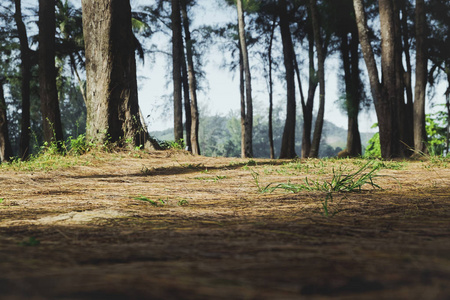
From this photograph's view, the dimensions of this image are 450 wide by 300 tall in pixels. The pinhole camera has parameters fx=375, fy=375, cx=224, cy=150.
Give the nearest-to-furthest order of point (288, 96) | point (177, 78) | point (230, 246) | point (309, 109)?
1. point (230, 246)
2. point (177, 78)
3. point (288, 96)
4. point (309, 109)

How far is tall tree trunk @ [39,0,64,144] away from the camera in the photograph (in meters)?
8.66

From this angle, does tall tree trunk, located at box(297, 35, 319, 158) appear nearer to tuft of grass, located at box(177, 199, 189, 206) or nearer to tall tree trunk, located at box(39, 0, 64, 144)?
tall tree trunk, located at box(39, 0, 64, 144)

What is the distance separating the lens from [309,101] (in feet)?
53.7

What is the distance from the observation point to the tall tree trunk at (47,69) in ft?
28.4

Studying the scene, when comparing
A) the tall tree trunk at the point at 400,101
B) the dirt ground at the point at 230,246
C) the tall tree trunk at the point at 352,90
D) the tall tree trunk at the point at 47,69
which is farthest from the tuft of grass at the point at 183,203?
the tall tree trunk at the point at 352,90

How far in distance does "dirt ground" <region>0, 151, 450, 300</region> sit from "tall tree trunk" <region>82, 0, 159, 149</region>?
3.84 meters

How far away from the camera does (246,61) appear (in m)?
15.0

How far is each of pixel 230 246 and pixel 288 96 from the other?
15.6 m

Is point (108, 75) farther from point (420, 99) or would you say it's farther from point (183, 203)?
point (420, 99)

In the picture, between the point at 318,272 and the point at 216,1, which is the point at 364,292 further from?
the point at 216,1

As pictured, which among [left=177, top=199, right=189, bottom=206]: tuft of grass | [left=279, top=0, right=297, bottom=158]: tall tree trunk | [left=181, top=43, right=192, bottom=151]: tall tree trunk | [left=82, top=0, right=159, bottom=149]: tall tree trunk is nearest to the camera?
[left=177, top=199, right=189, bottom=206]: tuft of grass

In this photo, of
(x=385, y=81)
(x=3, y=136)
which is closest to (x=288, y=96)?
(x=385, y=81)

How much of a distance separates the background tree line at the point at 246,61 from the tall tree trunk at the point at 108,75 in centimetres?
2

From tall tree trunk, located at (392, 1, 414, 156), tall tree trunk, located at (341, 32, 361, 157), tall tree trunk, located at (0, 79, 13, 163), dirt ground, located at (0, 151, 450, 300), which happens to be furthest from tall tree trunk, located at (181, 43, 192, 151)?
dirt ground, located at (0, 151, 450, 300)
